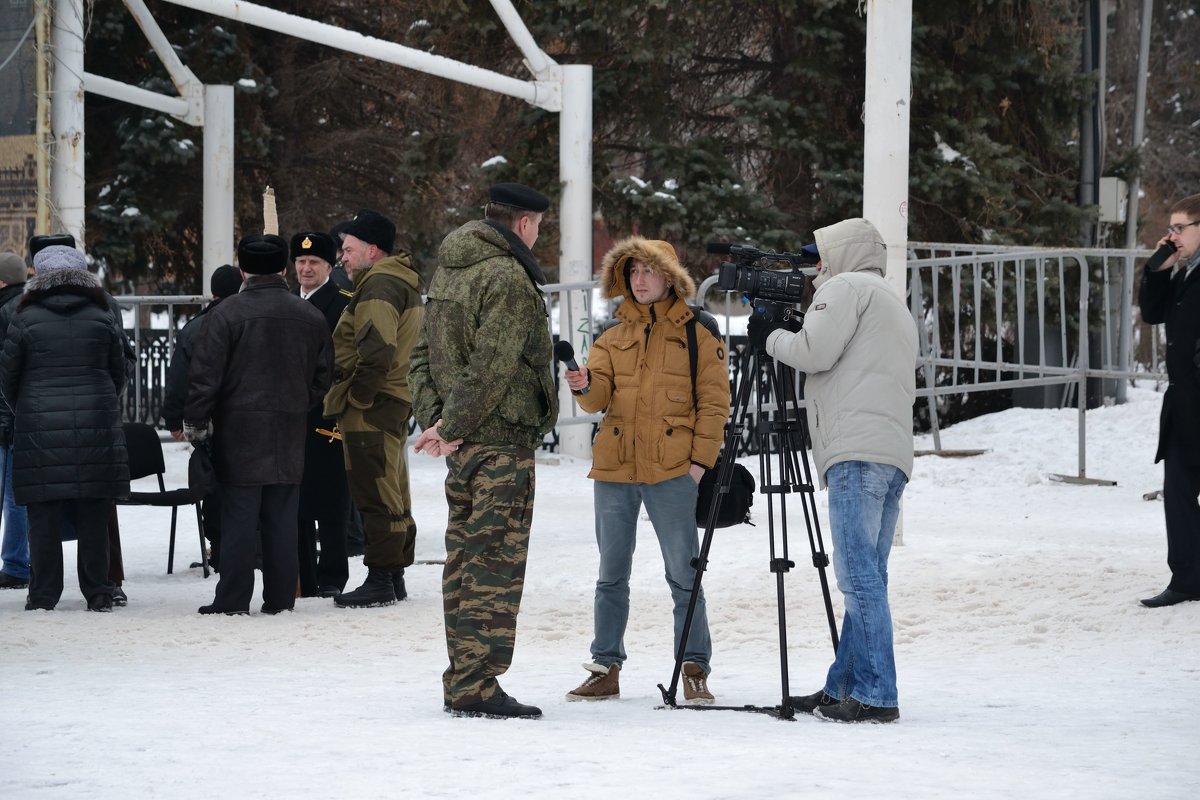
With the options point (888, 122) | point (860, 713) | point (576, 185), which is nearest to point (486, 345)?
point (860, 713)

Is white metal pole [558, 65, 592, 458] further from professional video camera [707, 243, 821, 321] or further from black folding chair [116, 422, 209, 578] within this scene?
professional video camera [707, 243, 821, 321]

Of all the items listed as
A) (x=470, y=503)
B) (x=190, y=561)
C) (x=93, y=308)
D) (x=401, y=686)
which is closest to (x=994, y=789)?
(x=470, y=503)

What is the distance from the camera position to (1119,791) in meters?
4.81

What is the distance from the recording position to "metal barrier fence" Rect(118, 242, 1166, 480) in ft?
43.9

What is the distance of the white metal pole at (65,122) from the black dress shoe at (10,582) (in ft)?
13.5

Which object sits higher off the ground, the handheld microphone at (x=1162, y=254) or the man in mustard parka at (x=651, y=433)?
the handheld microphone at (x=1162, y=254)

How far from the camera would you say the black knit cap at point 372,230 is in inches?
336

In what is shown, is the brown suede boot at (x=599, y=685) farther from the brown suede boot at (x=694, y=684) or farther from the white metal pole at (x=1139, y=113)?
the white metal pole at (x=1139, y=113)

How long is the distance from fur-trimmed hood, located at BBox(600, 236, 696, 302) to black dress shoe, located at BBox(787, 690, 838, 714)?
4.86 feet

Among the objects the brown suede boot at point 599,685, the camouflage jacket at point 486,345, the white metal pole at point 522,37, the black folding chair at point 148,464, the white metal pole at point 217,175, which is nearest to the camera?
the camouflage jacket at point 486,345

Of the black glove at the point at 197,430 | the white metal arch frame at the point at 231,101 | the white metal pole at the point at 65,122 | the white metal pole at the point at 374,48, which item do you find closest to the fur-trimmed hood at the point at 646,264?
the black glove at the point at 197,430

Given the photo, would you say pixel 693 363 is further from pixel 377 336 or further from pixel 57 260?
pixel 57 260

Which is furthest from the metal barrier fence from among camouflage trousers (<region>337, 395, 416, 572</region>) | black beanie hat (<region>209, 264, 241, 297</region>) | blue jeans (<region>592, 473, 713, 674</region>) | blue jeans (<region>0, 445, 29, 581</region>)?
blue jeans (<region>592, 473, 713, 674</region>)

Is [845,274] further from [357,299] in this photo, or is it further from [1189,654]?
[357,299]
